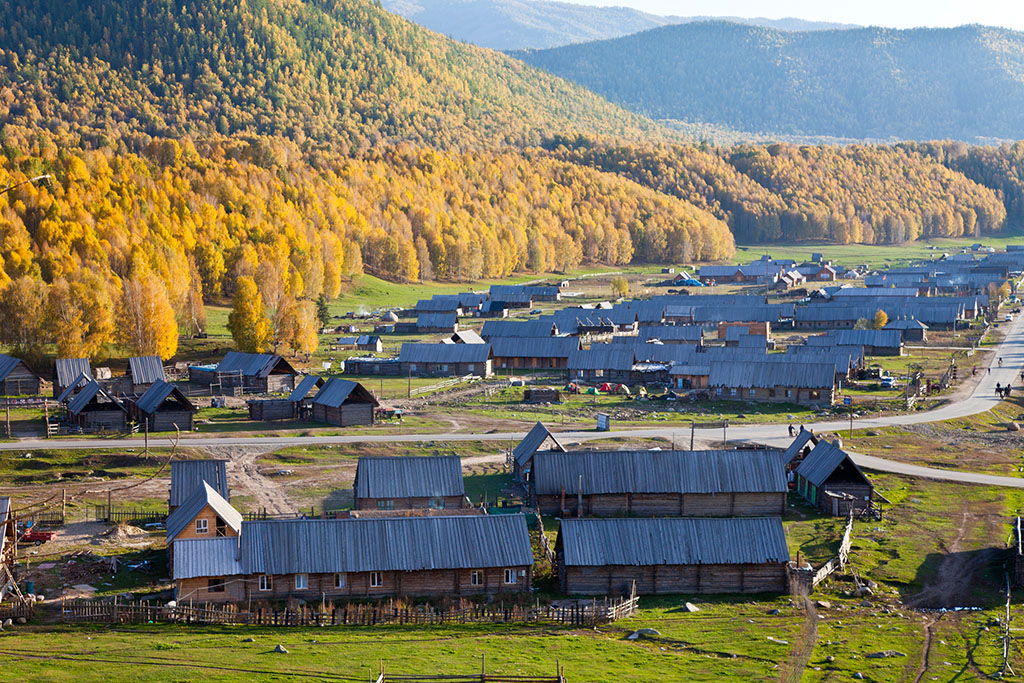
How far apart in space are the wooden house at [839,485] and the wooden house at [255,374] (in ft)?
161

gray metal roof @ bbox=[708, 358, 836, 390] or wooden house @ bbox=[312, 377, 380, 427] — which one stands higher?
gray metal roof @ bbox=[708, 358, 836, 390]

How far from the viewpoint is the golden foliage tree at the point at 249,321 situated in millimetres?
105312

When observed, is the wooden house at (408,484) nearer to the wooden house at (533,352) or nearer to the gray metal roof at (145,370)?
the gray metal roof at (145,370)

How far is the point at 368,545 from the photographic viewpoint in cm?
4344

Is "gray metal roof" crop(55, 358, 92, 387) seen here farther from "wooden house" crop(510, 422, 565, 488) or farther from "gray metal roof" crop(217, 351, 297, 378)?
"wooden house" crop(510, 422, 565, 488)

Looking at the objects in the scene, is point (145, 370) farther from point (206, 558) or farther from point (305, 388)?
point (206, 558)

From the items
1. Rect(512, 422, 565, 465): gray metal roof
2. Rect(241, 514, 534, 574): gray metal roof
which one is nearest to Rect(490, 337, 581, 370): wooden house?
Rect(512, 422, 565, 465): gray metal roof

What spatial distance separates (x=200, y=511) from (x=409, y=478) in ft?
40.7

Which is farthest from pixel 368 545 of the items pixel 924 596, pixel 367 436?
pixel 367 436

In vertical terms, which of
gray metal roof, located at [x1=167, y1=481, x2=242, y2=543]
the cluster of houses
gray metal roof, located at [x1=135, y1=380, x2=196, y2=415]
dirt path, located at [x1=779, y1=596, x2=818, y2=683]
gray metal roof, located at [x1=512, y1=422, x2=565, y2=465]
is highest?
gray metal roof, located at [x1=135, y1=380, x2=196, y2=415]

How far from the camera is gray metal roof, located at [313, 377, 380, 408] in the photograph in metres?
77.4

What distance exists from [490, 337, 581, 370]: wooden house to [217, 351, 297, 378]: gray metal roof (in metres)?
23.1

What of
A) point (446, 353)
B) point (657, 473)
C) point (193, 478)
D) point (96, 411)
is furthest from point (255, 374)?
point (657, 473)

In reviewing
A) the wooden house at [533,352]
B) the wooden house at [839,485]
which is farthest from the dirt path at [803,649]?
the wooden house at [533,352]
